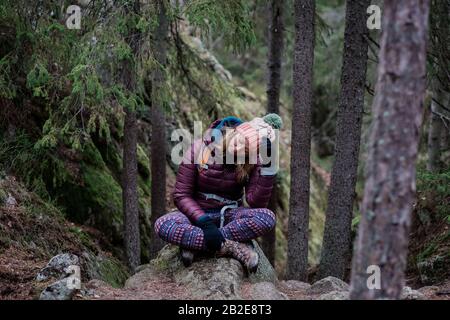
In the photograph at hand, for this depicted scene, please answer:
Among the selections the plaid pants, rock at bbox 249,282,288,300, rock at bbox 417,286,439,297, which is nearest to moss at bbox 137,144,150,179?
the plaid pants

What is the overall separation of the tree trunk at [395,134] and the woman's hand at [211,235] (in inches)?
97.3

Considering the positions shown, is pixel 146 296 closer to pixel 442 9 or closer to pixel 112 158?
pixel 112 158

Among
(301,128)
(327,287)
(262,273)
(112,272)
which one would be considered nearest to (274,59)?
(301,128)

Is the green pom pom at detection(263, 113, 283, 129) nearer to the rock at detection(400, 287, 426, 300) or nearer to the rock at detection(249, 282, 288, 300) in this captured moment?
the rock at detection(249, 282, 288, 300)

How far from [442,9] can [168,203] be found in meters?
7.29

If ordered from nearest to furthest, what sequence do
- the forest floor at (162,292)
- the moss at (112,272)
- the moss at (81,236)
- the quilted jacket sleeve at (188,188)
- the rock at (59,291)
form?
1. the rock at (59,291)
2. the forest floor at (162,292)
3. the quilted jacket sleeve at (188,188)
4. the moss at (112,272)
5. the moss at (81,236)

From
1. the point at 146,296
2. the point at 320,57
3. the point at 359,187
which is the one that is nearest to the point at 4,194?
the point at 146,296

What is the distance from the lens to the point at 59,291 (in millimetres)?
5398

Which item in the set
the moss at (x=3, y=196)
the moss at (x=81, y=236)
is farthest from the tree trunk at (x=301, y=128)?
the moss at (x=3, y=196)

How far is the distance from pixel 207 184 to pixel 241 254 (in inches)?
38.0

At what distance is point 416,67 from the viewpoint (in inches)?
166

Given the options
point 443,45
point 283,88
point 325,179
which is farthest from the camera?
point 283,88

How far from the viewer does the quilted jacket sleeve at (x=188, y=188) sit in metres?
6.74

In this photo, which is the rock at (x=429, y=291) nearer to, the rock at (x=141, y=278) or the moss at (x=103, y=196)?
the rock at (x=141, y=278)
